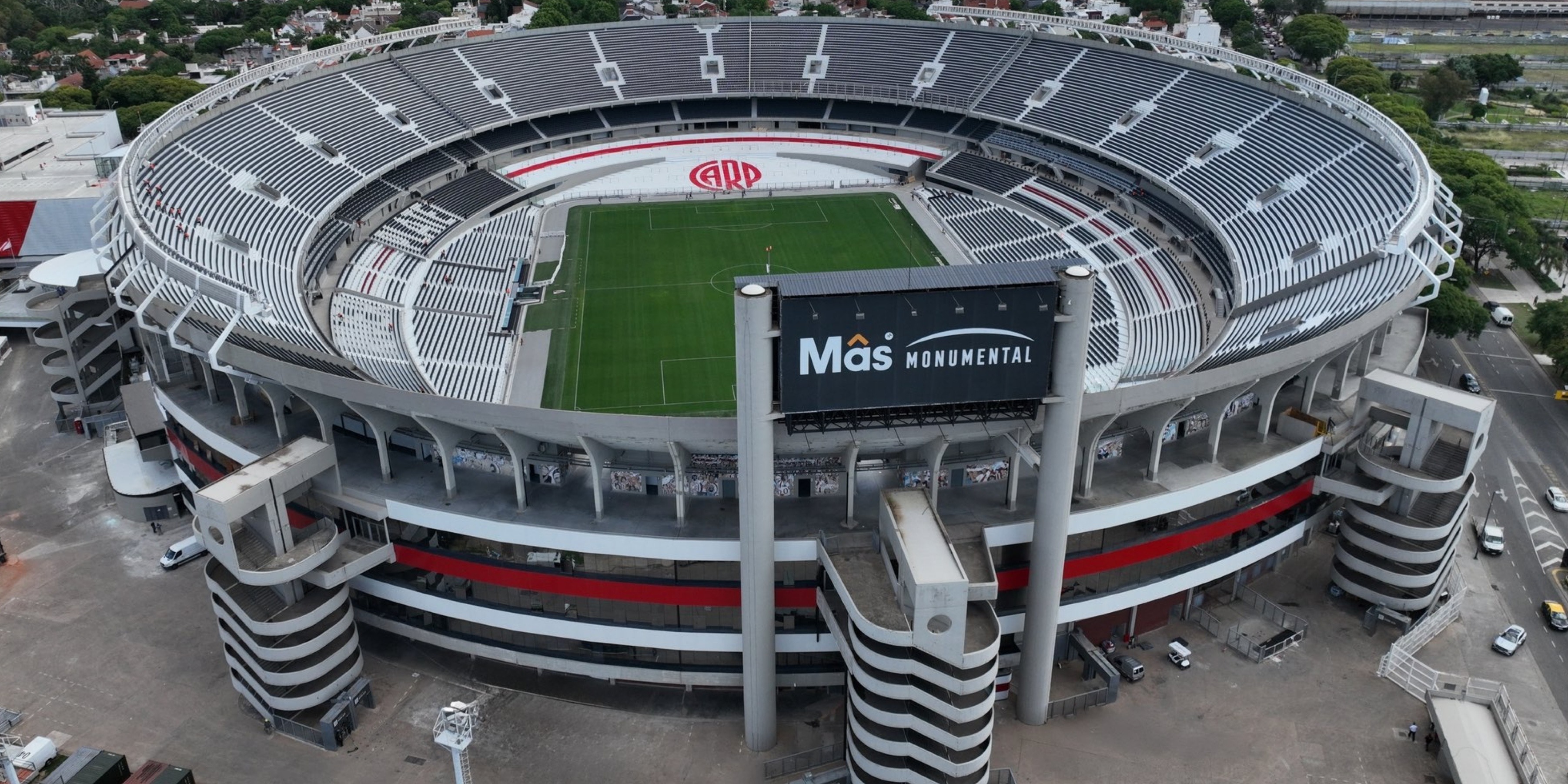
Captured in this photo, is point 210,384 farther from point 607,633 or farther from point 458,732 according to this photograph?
point 458,732

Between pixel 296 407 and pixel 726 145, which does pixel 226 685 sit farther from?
pixel 726 145

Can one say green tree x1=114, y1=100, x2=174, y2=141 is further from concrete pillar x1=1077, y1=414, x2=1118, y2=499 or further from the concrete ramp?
concrete pillar x1=1077, y1=414, x2=1118, y2=499

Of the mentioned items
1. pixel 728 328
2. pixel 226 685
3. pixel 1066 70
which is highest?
pixel 1066 70

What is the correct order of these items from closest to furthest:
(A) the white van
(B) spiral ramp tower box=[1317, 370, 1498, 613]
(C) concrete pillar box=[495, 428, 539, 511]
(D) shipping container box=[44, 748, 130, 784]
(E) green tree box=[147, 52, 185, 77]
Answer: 1. (D) shipping container box=[44, 748, 130, 784]
2. (C) concrete pillar box=[495, 428, 539, 511]
3. (B) spiral ramp tower box=[1317, 370, 1498, 613]
4. (A) the white van
5. (E) green tree box=[147, 52, 185, 77]

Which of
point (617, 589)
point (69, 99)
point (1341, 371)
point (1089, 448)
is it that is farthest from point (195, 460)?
point (69, 99)

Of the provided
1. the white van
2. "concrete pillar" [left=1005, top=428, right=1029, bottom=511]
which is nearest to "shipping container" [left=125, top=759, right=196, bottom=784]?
the white van

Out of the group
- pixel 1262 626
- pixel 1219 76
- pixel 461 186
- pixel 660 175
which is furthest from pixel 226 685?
pixel 1219 76
